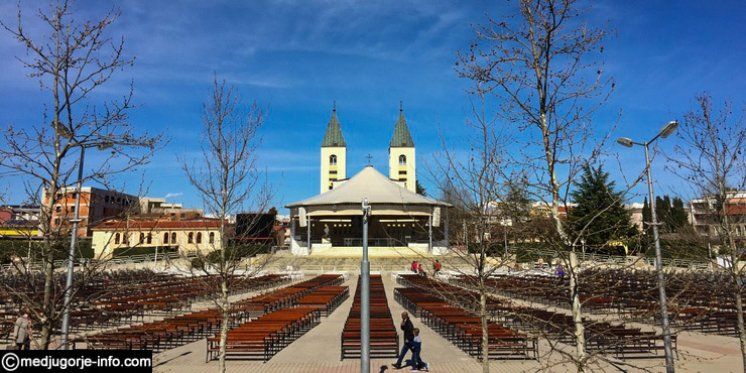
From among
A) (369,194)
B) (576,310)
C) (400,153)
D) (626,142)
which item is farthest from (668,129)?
(400,153)

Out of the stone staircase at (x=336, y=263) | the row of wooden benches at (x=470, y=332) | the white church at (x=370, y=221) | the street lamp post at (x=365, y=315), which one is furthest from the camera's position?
the white church at (x=370, y=221)

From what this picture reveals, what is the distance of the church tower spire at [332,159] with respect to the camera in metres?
111

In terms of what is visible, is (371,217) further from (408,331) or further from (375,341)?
(408,331)

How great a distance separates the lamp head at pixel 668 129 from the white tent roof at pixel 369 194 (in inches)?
1877

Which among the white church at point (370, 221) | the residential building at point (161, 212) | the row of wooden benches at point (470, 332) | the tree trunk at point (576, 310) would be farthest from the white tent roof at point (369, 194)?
the tree trunk at point (576, 310)

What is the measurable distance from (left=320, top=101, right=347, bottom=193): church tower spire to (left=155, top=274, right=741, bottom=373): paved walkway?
95717mm

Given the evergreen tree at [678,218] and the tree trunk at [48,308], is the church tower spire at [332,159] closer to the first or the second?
the evergreen tree at [678,218]

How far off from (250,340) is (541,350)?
8.77 meters

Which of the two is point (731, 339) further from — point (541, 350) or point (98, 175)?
point (98, 175)

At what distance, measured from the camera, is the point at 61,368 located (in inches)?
205

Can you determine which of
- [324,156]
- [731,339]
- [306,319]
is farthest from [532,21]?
[324,156]

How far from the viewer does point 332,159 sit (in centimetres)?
11225

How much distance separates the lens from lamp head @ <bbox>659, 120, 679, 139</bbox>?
9826 millimetres

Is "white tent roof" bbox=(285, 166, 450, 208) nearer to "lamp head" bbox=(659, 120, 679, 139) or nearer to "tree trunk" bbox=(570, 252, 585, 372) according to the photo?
"lamp head" bbox=(659, 120, 679, 139)
